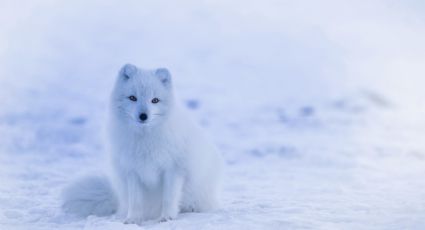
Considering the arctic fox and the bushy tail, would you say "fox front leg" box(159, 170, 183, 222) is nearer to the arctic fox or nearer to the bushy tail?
the arctic fox

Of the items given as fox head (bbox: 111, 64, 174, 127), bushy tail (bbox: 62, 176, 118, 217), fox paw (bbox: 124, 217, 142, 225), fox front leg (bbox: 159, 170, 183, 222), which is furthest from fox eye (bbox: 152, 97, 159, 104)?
bushy tail (bbox: 62, 176, 118, 217)

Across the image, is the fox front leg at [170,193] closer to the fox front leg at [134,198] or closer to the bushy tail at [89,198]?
the fox front leg at [134,198]

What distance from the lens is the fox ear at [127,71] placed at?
4.14 meters

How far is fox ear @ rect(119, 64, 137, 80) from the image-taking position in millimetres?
4137

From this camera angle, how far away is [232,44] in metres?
20.0

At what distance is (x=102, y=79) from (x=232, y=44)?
5904 mm

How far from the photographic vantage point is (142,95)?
4004mm

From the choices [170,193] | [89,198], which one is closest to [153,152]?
[170,193]

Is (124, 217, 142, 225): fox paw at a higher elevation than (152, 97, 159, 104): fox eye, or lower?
lower

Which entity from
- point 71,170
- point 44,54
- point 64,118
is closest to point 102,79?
point 44,54

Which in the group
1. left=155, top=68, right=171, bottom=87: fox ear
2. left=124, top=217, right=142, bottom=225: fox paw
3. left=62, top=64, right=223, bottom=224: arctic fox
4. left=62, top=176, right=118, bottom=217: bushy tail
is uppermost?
left=155, top=68, right=171, bottom=87: fox ear

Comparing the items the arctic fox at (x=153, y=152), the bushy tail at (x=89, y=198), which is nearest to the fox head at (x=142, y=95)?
the arctic fox at (x=153, y=152)

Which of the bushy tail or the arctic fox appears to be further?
the bushy tail

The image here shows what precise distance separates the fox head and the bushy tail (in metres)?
0.79
